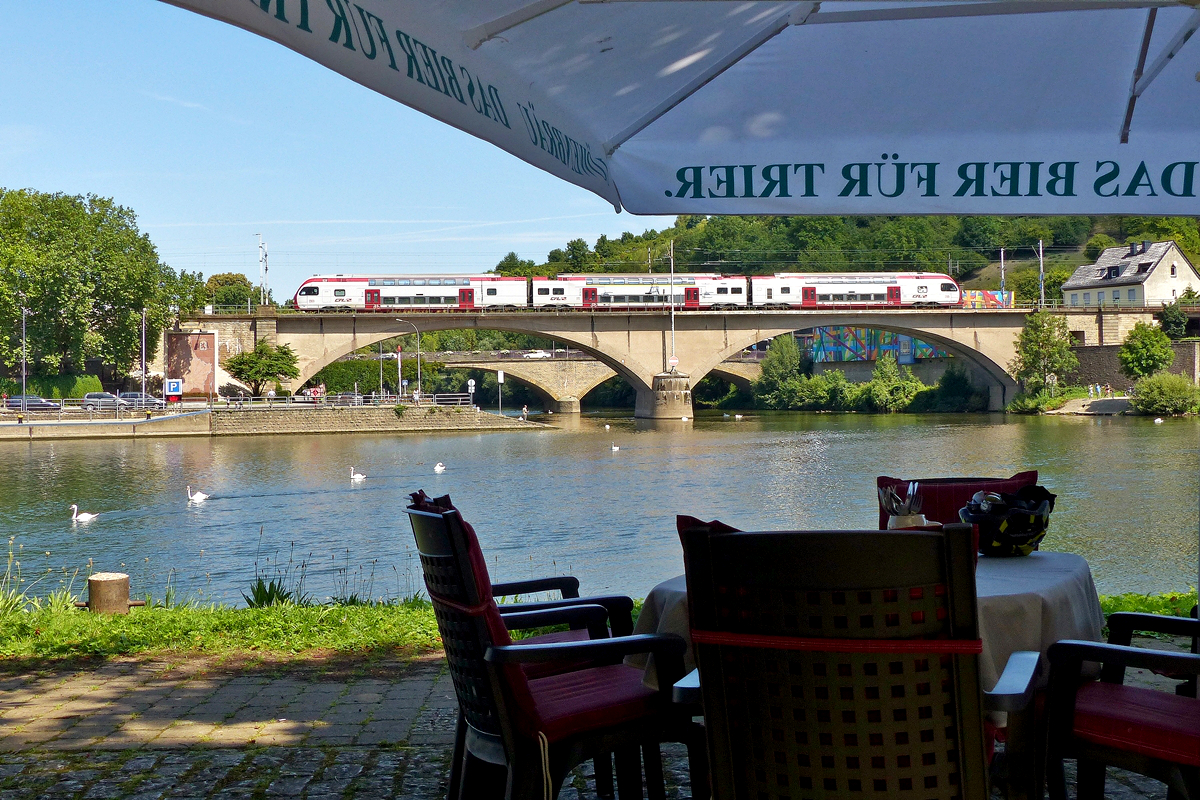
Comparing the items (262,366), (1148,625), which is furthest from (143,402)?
(1148,625)

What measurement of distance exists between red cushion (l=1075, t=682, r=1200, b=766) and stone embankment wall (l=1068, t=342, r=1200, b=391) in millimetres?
42207

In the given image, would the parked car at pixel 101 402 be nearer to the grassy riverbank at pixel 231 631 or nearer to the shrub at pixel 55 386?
the shrub at pixel 55 386

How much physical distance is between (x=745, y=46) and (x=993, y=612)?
159 centimetres

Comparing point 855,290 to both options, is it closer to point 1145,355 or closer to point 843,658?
point 1145,355

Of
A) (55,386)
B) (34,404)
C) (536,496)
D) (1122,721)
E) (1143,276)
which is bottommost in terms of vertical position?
(536,496)

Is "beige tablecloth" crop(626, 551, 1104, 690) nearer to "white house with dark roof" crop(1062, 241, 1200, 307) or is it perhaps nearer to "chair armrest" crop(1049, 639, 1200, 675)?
"chair armrest" crop(1049, 639, 1200, 675)

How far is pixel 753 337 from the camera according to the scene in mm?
43312

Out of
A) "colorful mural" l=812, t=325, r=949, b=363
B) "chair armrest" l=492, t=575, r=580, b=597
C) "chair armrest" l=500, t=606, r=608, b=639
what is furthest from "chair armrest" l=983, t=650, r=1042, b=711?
"colorful mural" l=812, t=325, r=949, b=363

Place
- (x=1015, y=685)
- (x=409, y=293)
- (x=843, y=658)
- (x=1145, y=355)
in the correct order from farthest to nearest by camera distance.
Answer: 1. (x=409, y=293)
2. (x=1145, y=355)
3. (x=1015, y=685)
4. (x=843, y=658)

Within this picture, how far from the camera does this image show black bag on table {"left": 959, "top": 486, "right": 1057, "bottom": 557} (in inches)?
91.4

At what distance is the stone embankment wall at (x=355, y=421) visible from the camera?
111 ft

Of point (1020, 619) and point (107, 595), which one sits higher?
point (1020, 619)

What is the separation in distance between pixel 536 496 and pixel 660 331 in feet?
85.7

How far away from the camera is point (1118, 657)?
172cm
